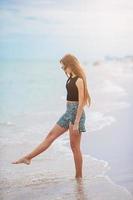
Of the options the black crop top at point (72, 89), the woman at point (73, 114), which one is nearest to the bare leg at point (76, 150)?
the woman at point (73, 114)

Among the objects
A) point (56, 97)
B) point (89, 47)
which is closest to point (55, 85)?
point (56, 97)

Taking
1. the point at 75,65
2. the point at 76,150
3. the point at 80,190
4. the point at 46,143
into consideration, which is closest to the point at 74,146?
the point at 76,150

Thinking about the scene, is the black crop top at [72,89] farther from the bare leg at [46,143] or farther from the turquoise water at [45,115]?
the bare leg at [46,143]

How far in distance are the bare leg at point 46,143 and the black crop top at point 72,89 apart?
207mm

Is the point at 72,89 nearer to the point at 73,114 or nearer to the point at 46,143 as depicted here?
the point at 73,114

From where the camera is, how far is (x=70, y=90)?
2.71m

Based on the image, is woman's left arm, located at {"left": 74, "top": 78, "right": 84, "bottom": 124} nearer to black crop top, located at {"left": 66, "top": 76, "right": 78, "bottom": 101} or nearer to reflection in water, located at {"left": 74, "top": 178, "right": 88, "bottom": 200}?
black crop top, located at {"left": 66, "top": 76, "right": 78, "bottom": 101}

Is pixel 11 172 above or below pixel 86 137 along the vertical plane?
below

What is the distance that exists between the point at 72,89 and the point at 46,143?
0.39 m

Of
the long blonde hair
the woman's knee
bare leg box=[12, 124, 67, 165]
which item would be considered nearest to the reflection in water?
the woman's knee

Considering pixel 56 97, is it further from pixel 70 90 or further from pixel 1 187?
pixel 1 187

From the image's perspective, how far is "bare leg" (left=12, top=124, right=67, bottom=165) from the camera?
278cm

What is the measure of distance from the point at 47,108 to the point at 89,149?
1.22 feet

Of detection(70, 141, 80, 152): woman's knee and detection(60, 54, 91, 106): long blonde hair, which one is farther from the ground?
detection(60, 54, 91, 106): long blonde hair
